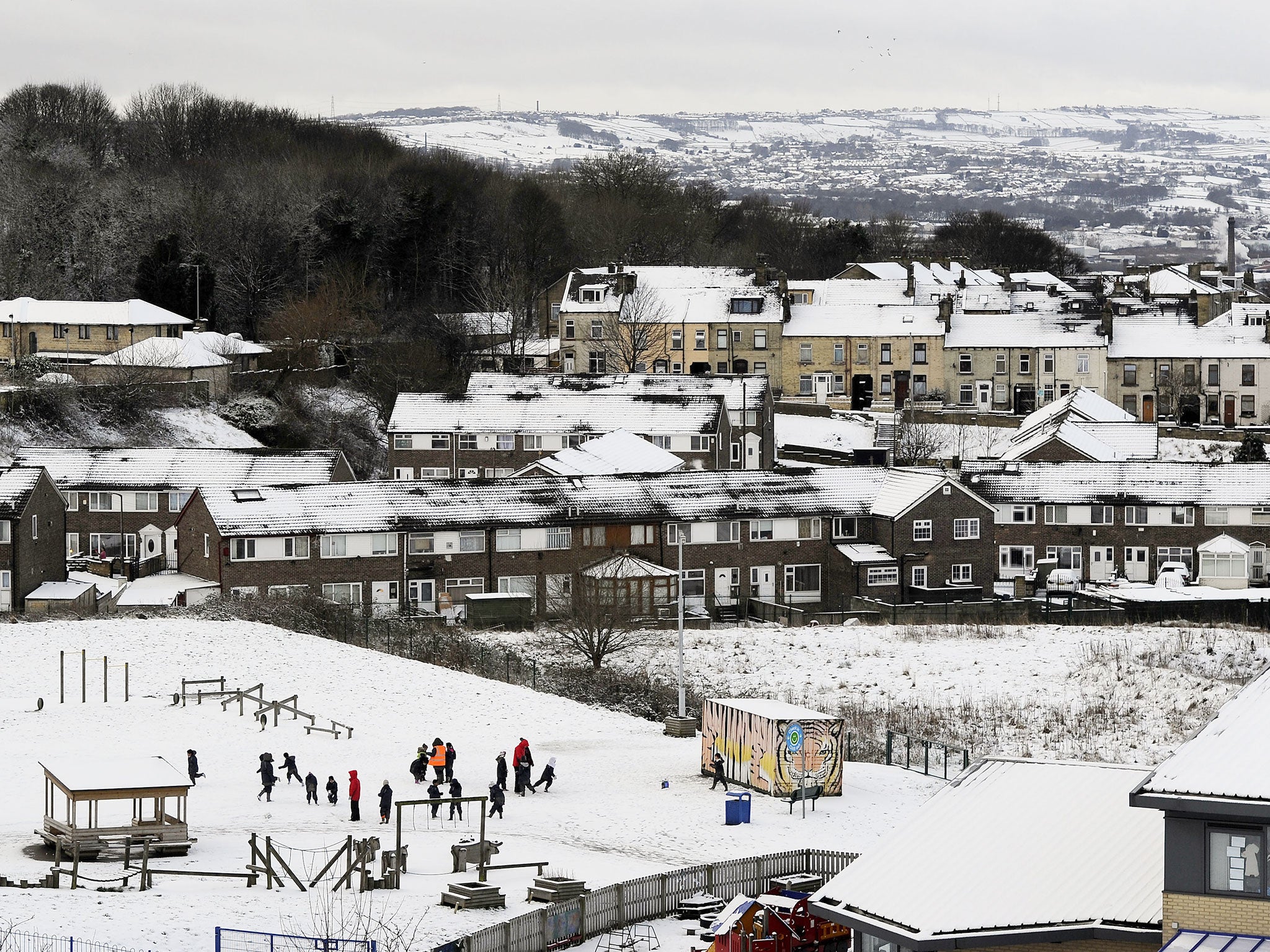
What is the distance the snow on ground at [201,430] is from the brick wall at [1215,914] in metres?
64.3

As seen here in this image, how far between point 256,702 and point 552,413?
37.5 meters

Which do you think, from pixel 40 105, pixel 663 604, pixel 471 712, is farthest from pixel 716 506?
pixel 40 105

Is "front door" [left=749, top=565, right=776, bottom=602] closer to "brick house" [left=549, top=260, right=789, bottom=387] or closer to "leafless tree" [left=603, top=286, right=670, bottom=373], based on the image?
"brick house" [left=549, top=260, right=789, bottom=387]

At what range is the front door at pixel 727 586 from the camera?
6316 cm

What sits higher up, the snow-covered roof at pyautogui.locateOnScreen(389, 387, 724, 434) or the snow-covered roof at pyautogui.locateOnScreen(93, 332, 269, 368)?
the snow-covered roof at pyautogui.locateOnScreen(93, 332, 269, 368)

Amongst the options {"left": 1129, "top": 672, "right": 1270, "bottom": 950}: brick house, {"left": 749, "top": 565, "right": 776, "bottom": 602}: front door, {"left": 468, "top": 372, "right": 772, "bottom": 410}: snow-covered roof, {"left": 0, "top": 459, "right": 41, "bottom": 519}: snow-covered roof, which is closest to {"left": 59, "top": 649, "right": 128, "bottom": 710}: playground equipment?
{"left": 0, "top": 459, "right": 41, "bottom": 519}: snow-covered roof

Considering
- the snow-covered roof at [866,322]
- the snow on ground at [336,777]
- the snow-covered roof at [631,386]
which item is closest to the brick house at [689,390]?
the snow-covered roof at [631,386]

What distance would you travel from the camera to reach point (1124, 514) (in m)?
65.9

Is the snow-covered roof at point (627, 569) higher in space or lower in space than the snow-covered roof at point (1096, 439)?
lower

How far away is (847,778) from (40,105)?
105462 mm

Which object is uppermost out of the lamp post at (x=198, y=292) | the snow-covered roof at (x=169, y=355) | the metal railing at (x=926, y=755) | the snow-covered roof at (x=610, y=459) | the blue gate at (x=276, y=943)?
the lamp post at (x=198, y=292)

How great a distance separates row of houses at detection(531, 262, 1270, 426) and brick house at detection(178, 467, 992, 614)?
106ft

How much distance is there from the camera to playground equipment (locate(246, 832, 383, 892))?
28.1 m

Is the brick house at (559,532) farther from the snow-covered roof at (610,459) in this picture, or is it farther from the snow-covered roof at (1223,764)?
the snow-covered roof at (1223,764)
